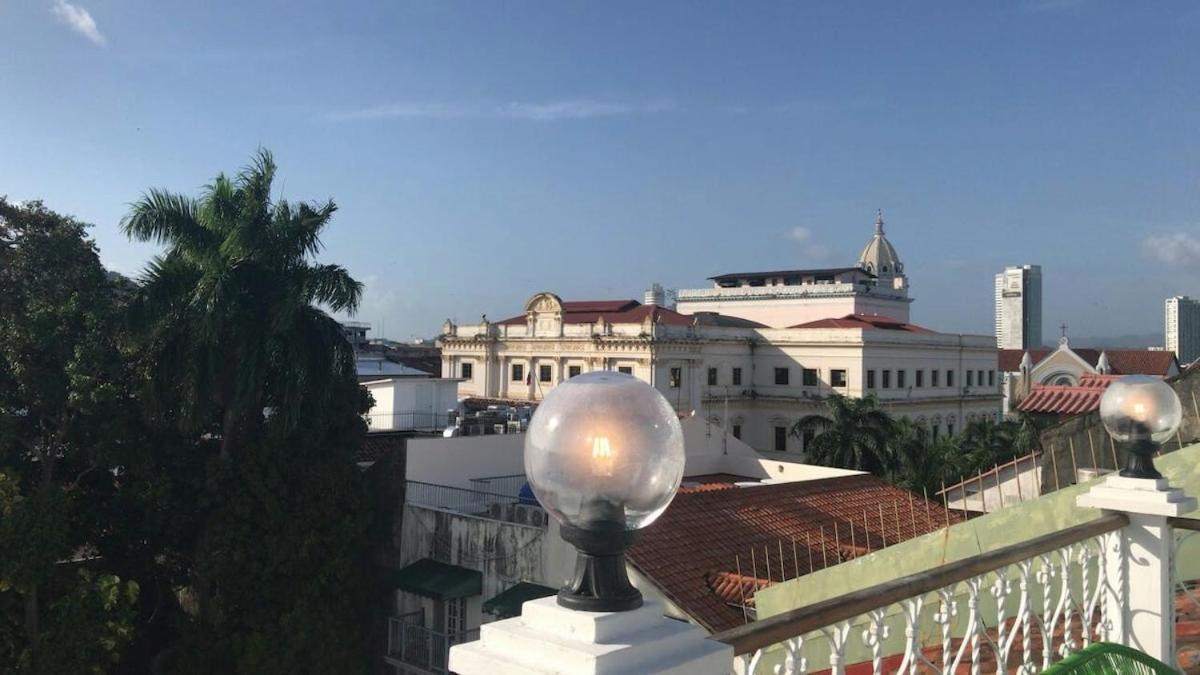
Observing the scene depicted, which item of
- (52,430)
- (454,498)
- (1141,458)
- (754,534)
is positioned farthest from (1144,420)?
(52,430)

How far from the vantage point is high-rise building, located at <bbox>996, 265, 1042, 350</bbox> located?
13050cm

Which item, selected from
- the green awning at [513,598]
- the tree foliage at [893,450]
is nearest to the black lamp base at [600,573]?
the green awning at [513,598]

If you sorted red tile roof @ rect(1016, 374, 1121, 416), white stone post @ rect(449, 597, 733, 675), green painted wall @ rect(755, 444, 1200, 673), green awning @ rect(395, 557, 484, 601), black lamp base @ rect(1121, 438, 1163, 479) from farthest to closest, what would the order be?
red tile roof @ rect(1016, 374, 1121, 416) < green awning @ rect(395, 557, 484, 601) < green painted wall @ rect(755, 444, 1200, 673) < black lamp base @ rect(1121, 438, 1163, 479) < white stone post @ rect(449, 597, 733, 675)

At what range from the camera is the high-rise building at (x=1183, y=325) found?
119 meters

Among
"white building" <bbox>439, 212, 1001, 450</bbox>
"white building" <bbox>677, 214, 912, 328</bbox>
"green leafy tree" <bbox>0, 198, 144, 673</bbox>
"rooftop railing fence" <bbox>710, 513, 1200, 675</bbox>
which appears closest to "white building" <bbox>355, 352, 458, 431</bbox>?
"green leafy tree" <bbox>0, 198, 144, 673</bbox>

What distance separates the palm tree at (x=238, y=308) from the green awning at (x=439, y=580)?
3.71m

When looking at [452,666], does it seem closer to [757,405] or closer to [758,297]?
[757,405]

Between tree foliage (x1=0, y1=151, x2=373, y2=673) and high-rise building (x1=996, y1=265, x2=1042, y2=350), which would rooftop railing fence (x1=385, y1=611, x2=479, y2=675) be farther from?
high-rise building (x1=996, y1=265, x2=1042, y2=350)

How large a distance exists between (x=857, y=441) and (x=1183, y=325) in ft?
364

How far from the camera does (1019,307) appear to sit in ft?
435

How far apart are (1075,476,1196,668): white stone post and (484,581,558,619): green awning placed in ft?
37.4

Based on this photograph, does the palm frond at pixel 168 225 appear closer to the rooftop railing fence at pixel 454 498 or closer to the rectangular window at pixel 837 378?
the rooftop railing fence at pixel 454 498

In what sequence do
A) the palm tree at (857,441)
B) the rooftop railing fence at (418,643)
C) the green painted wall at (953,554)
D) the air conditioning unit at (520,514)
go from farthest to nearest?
the palm tree at (857,441) → the air conditioning unit at (520,514) → the rooftop railing fence at (418,643) → the green painted wall at (953,554)

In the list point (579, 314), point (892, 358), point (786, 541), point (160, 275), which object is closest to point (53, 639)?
point (160, 275)
